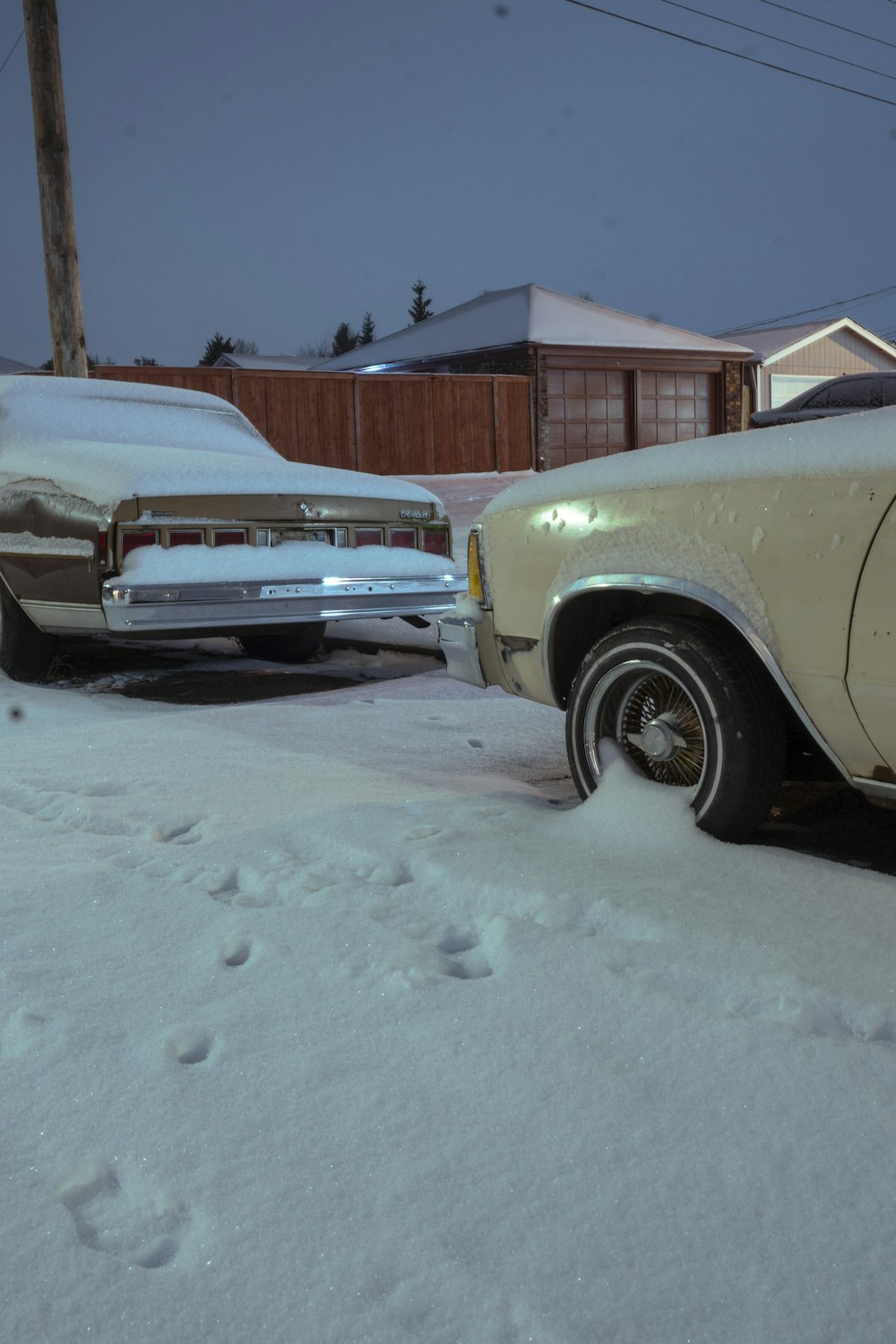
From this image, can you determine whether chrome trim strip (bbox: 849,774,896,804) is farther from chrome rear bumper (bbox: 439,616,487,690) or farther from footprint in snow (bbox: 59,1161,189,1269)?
footprint in snow (bbox: 59,1161,189,1269)

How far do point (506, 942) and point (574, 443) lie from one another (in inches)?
797

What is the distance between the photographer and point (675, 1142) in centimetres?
174

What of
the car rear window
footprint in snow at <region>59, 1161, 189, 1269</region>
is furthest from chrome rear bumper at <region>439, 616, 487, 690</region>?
the car rear window

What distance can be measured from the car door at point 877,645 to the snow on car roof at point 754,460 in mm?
174

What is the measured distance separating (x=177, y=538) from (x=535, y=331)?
56.7 feet

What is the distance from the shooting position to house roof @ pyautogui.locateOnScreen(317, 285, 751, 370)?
21.6 metres

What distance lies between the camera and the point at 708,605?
9.49 feet

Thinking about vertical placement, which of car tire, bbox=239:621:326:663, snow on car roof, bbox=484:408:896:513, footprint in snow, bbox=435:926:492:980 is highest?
snow on car roof, bbox=484:408:896:513

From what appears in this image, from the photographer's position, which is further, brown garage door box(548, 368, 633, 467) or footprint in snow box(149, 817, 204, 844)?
brown garage door box(548, 368, 633, 467)

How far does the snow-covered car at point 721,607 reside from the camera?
254 centimetres

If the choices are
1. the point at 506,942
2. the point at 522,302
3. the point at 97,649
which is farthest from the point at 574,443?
the point at 506,942

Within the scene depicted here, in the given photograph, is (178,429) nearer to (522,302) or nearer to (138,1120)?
(138,1120)

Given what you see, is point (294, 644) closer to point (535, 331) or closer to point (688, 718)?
point (688, 718)

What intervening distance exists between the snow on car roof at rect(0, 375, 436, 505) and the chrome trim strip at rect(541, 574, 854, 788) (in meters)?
2.69
